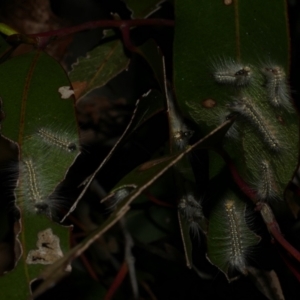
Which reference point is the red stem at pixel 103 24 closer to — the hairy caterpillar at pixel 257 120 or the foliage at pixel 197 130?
the foliage at pixel 197 130

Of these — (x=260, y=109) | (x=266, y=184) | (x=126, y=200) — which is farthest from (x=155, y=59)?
(x=126, y=200)

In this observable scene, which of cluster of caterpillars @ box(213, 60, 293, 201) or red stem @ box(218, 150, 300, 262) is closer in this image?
red stem @ box(218, 150, 300, 262)

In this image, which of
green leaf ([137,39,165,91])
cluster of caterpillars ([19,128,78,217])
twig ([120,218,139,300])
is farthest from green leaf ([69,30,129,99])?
twig ([120,218,139,300])

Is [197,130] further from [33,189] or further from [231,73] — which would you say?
[33,189]

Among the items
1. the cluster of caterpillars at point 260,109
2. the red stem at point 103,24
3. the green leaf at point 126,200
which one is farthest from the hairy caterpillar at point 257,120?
the red stem at point 103,24

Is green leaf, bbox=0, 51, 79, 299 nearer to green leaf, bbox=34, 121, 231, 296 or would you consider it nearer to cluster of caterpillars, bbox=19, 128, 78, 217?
cluster of caterpillars, bbox=19, 128, 78, 217
